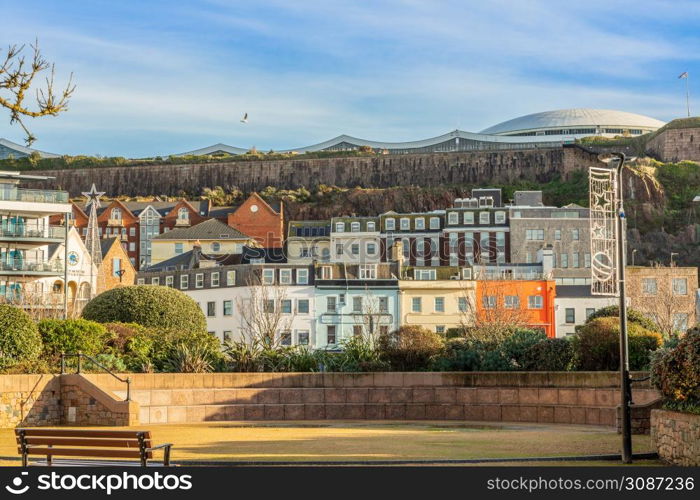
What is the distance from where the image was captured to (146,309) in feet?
130

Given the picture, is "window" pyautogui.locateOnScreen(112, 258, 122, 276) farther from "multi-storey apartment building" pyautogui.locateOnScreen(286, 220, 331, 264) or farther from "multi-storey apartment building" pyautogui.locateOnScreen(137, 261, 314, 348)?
"multi-storey apartment building" pyautogui.locateOnScreen(286, 220, 331, 264)

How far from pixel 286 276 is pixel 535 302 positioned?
17267mm

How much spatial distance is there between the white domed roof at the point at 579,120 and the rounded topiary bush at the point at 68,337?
14945 cm

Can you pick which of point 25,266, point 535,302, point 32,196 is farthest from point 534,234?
point 25,266

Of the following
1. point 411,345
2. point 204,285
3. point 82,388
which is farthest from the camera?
point 204,285

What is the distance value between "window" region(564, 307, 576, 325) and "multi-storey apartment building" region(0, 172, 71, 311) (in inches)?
1340

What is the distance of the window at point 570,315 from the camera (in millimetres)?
80438

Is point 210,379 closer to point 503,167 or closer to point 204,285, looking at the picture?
point 204,285

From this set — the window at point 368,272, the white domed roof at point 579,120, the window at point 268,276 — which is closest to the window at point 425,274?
the window at point 368,272

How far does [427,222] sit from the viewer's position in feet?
372

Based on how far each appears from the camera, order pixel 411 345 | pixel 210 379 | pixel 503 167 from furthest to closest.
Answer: pixel 503 167
pixel 411 345
pixel 210 379

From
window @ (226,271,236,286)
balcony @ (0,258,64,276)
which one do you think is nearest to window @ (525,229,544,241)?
window @ (226,271,236,286)
